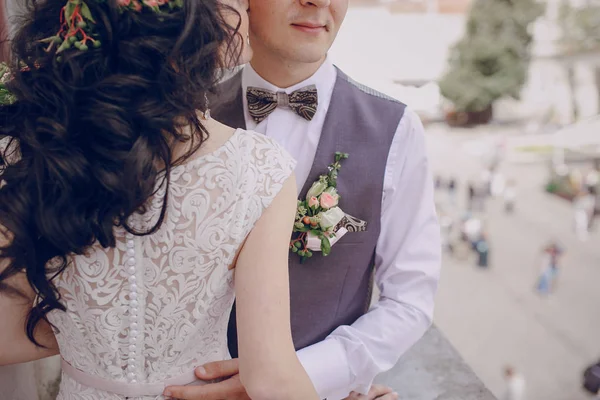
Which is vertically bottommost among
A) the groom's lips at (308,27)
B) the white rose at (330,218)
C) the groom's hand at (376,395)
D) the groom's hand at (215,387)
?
the groom's hand at (376,395)

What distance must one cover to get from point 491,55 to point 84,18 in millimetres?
22623

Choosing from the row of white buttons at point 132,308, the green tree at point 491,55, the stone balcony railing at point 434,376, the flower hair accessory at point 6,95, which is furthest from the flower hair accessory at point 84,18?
the green tree at point 491,55

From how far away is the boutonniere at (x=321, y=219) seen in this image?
1.25 meters

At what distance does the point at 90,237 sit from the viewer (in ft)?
2.64

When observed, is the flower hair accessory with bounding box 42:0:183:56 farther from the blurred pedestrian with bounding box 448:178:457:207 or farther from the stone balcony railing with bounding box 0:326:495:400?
the blurred pedestrian with bounding box 448:178:457:207

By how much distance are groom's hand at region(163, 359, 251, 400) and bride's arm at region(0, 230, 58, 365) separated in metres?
0.26

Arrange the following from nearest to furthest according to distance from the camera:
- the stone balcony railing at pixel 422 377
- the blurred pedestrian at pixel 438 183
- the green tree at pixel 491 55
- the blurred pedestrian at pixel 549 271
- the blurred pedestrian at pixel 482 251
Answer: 1. the stone balcony railing at pixel 422 377
2. the blurred pedestrian at pixel 549 271
3. the blurred pedestrian at pixel 482 251
4. the blurred pedestrian at pixel 438 183
5. the green tree at pixel 491 55

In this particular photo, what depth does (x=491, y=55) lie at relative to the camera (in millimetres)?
21188

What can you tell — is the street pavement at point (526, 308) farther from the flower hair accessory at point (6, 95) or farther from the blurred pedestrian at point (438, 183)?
the flower hair accessory at point (6, 95)

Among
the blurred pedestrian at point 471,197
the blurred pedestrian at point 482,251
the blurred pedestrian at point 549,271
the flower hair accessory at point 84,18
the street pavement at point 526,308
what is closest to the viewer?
the flower hair accessory at point 84,18

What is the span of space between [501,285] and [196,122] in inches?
356

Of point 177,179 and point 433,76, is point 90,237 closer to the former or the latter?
point 177,179

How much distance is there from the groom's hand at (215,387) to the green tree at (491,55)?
2197 cm

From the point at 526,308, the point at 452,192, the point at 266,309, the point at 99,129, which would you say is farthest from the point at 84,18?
the point at 452,192
